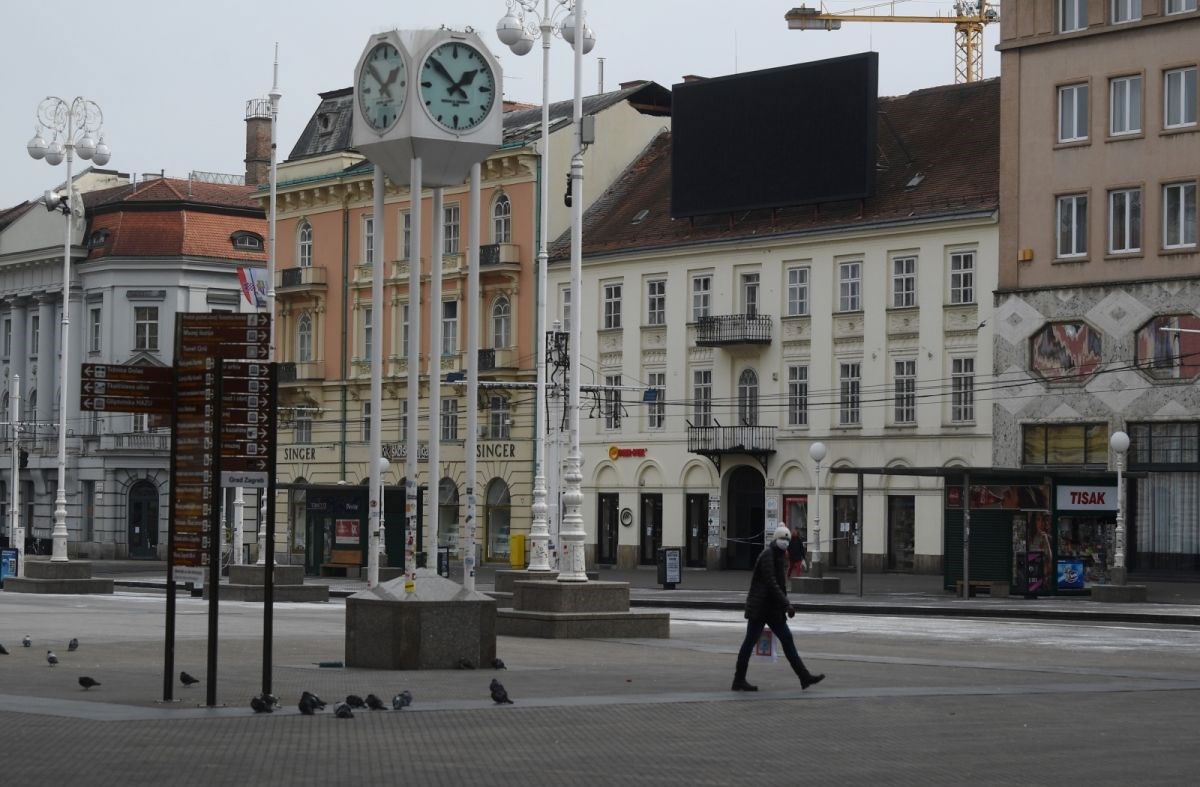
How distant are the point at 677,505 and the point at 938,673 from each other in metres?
42.3

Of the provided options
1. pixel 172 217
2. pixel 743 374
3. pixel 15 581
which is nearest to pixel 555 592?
pixel 15 581

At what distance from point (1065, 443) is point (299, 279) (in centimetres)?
3284

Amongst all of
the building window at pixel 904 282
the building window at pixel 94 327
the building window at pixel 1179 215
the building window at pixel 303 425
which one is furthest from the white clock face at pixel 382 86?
the building window at pixel 94 327

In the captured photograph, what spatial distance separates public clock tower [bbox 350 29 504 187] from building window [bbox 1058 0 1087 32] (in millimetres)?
36726

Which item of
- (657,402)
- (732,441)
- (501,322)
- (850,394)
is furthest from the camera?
(501,322)

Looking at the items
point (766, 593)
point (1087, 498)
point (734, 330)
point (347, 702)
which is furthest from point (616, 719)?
point (734, 330)

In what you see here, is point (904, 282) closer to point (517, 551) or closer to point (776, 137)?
point (776, 137)

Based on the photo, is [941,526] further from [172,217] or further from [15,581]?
[172,217]

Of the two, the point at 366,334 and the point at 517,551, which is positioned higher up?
the point at 366,334

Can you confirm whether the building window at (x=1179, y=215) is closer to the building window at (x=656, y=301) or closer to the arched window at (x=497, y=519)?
the building window at (x=656, y=301)

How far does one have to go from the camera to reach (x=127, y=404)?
1653 centimetres

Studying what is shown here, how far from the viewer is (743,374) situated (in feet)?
206

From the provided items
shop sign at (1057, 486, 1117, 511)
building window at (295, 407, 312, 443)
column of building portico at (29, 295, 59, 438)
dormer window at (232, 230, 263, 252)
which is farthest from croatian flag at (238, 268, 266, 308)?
column of building portico at (29, 295, 59, 438)

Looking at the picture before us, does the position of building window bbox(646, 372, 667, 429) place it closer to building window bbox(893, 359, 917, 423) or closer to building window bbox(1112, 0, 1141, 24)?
building window bbox(893, 359, 917, 423)
